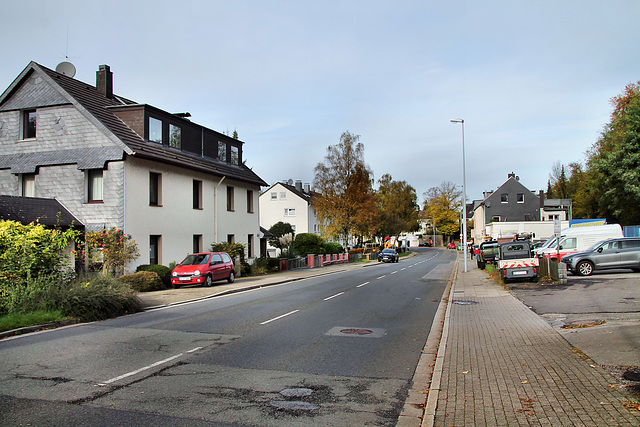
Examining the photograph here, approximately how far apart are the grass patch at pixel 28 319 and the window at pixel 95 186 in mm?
11376

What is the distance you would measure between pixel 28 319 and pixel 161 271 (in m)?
10.8

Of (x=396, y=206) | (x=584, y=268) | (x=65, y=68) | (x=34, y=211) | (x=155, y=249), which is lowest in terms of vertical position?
(x=584, y=268)

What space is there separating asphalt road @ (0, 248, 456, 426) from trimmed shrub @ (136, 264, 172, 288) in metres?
8.94

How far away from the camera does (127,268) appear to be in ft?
70.3

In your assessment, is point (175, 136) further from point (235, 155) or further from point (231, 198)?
point (235, 155)

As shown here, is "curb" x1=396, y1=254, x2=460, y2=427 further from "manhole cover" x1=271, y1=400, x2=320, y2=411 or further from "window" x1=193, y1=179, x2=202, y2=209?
"window" x1=193, y1=179, x2=202, y2=209

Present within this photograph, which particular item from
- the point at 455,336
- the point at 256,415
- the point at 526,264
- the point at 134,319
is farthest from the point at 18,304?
the point at 526,264

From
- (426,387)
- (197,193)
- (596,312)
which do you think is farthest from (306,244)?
(426,387)

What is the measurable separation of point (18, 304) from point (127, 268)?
961 cm

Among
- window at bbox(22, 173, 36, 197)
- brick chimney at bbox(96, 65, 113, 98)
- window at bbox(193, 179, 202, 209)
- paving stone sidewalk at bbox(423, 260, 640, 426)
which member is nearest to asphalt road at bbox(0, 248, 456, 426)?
paving stone sidewalk at bbox(423, 260, 640, 426)

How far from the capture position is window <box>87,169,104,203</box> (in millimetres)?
22297

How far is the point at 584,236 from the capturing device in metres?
29.1

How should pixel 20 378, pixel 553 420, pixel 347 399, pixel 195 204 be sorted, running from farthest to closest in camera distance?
1. pixel 195 204
2. pixel 20 378
3. pixel 347 399
4. pixel 553 420

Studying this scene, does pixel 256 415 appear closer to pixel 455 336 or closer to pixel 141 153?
pixel 455 336
